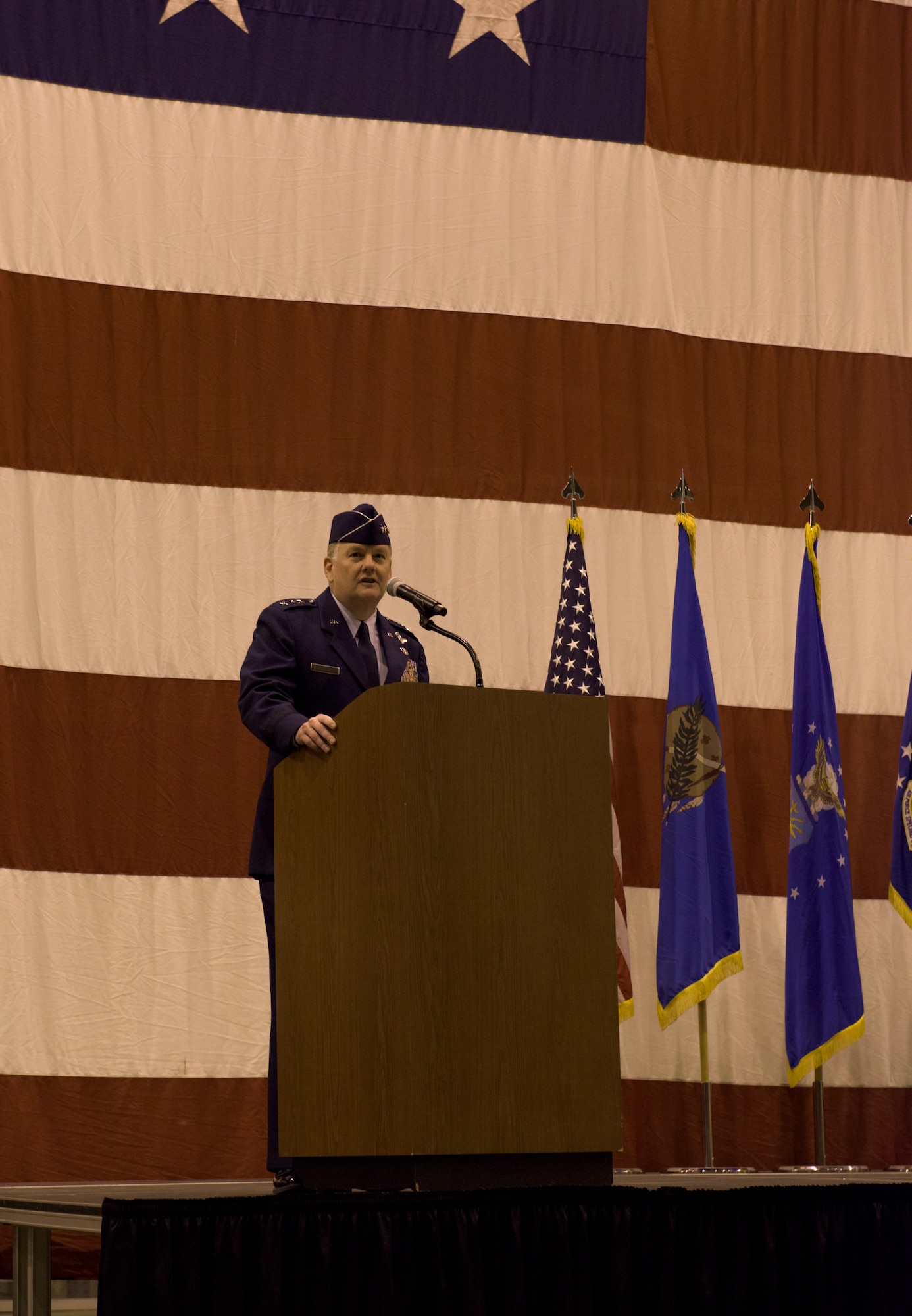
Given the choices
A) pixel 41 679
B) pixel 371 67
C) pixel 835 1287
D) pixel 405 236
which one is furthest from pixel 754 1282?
pixel 371 67

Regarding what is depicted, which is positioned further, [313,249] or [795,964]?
[313,249]

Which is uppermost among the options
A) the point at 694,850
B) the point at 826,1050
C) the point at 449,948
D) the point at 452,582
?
the point at 452,582

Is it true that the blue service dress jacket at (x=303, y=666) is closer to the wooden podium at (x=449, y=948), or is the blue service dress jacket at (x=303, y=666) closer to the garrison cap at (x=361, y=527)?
the garrison cap at (x=361, y=527)

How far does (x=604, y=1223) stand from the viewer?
2.65 m

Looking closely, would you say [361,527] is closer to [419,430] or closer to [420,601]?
[420,601]

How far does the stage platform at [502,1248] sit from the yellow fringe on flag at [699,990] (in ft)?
5.39

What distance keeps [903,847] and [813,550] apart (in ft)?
3.12

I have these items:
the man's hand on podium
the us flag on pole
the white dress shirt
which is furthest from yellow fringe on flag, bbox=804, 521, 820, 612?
the man's hand on podium

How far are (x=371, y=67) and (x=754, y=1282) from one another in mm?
4026

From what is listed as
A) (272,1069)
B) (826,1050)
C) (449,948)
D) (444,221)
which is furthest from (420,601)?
(444,221)

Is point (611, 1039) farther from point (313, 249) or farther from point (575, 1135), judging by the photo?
point (313, 249)

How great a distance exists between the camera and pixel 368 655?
315 centimetres

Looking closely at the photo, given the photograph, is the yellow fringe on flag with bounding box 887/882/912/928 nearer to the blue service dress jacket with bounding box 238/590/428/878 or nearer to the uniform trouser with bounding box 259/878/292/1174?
the blue service dress jacket with bounding box 238/590/428/878

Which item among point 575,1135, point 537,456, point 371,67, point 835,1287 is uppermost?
point 371,67
